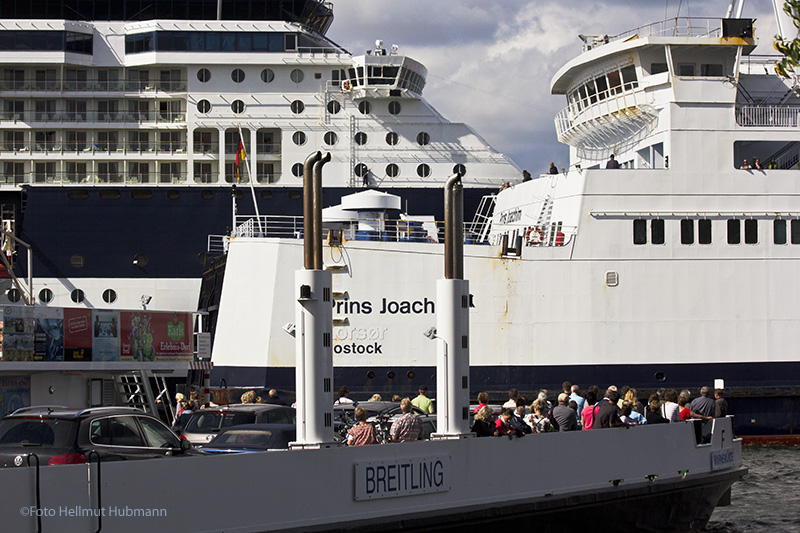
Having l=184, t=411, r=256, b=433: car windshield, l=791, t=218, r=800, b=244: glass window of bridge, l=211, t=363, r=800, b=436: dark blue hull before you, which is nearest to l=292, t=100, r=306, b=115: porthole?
l=211, t=363, r=800, b=436: dark blue hull

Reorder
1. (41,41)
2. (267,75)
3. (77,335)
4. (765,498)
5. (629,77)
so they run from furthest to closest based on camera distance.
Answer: (41,41) < (267,75) < (629,77) < (765,498) < (77,335)

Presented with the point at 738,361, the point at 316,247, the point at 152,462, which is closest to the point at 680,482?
the point at 316,247

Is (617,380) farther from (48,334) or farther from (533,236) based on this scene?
(48,334)

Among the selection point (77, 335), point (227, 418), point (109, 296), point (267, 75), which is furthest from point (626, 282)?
point (109, 296)

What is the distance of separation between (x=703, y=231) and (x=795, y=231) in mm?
2052

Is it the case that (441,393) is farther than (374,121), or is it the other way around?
(374,121)

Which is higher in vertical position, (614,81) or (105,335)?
(614,81)

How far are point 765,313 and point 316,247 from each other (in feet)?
48.6

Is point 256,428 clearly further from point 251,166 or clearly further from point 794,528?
point 251,166

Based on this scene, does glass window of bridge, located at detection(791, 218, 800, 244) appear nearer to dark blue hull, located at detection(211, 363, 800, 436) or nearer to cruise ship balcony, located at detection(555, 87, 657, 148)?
dark blue hull, located at detection(211, 363, 800, 436)

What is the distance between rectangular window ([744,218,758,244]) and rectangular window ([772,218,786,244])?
1.28 ft

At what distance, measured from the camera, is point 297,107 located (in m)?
28.0

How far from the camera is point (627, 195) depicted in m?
20.8

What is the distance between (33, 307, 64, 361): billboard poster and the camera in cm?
1439
